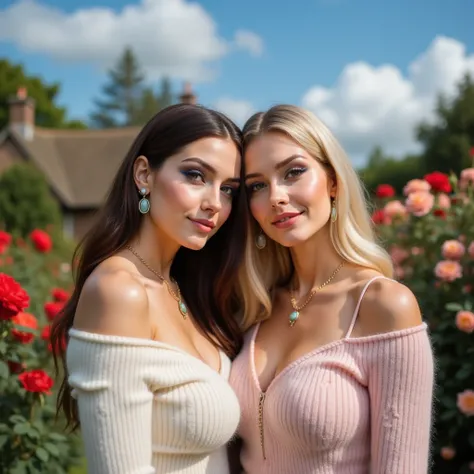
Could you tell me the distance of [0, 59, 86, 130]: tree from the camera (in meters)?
44.7

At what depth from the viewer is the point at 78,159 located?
115 ft

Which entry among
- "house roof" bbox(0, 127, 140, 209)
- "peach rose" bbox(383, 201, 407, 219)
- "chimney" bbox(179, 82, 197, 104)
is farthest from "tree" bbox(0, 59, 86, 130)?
"peach rose" bbox(383, 201, 407, 219)

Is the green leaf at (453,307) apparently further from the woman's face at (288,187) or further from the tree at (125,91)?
the tree at (125,91)

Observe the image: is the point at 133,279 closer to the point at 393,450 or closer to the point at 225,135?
the point at 225,135

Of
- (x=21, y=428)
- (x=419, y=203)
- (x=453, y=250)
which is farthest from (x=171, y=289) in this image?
(x=419, y=203)

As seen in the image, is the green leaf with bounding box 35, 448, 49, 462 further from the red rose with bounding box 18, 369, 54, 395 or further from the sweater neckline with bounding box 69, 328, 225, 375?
the sweater neckline with bounding box 69, 328, 225, 375

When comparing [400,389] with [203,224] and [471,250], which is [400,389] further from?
[471,250]

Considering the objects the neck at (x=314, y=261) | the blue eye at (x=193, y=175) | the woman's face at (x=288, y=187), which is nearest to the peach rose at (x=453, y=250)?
the neck at (x=314, y=261)

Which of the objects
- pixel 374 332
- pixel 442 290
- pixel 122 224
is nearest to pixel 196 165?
pixel 122 224

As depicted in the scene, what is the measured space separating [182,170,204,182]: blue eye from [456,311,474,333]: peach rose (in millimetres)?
2135

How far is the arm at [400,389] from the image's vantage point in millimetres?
2352

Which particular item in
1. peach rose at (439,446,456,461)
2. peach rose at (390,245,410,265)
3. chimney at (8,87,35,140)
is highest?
chimney at (8,87,35,140)

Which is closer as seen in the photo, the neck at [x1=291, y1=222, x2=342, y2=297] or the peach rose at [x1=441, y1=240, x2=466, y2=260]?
the neck at [x1=291, y1=222, x2=342, y2=297]

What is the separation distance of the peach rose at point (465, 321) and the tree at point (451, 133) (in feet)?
102
